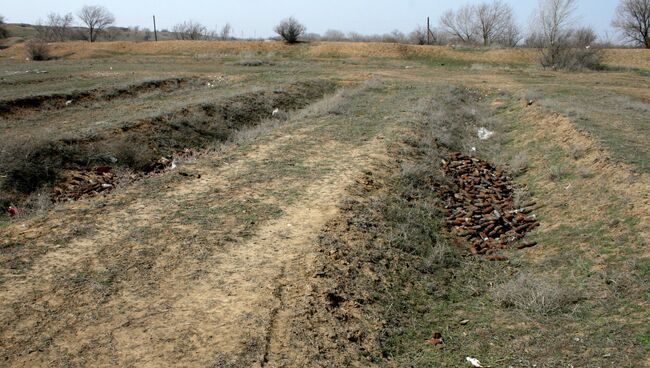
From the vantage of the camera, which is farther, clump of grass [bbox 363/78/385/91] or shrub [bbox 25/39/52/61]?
shrub [bbox 25/39/52/61]

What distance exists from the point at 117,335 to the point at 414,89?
1534cm

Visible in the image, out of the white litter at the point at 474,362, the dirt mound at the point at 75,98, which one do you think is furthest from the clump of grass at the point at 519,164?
the dirt mound at the point at 75,98

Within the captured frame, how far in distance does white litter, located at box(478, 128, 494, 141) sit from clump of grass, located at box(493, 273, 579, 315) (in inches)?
286

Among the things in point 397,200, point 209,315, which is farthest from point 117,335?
point 397,200

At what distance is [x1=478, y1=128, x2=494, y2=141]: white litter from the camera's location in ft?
39.8

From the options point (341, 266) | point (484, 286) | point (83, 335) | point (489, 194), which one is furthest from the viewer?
point (489, 194)

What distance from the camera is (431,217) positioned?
716 cm

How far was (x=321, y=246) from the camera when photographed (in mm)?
5555

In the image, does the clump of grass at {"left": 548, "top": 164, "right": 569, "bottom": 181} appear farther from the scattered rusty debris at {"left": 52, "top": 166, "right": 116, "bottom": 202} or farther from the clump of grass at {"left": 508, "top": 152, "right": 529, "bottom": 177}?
the scattered rusty debris at {"left": 52, "top": 166, "right": 116, "bottom": 202}

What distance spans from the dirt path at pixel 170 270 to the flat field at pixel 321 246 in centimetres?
2

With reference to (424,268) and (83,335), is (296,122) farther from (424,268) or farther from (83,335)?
(83,335)

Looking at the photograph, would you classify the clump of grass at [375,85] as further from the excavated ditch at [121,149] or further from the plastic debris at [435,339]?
the plastic debris at [435,339]

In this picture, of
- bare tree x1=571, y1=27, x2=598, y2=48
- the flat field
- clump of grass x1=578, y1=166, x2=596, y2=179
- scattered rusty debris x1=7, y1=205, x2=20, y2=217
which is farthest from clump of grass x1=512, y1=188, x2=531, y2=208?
bare tree x1=571, y1=27, x2=598, y2=48

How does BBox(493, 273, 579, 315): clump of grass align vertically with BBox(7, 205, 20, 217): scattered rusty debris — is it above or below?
below
